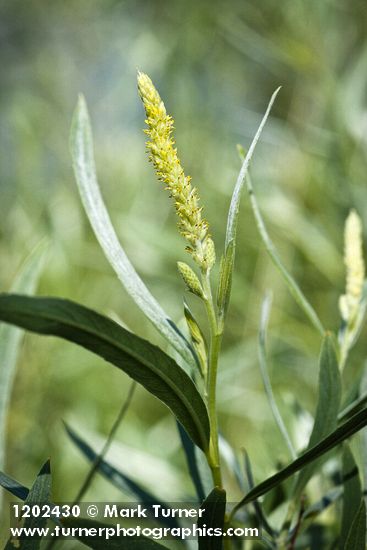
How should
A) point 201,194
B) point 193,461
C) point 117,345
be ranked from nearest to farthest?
point 117,345 → point 193,461 → point 201,194

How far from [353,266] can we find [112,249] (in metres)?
0.13

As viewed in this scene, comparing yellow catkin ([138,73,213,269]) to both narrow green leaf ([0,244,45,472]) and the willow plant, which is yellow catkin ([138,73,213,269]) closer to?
the willow plant

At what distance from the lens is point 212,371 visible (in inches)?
9.8

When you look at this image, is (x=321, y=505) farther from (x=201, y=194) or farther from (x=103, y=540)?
(x=201, y=194)

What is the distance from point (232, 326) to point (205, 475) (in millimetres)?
553

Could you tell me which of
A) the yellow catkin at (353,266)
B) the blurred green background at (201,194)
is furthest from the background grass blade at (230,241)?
the blurred green background at (201,194)

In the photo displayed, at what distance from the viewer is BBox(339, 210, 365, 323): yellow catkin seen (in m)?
0.33

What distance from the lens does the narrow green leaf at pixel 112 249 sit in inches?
10.3

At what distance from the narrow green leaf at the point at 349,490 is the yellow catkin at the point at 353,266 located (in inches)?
3.2

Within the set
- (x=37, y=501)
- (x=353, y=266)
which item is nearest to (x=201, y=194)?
(x=353, y=266)

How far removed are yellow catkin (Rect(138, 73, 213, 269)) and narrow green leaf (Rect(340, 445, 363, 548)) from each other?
114 mm

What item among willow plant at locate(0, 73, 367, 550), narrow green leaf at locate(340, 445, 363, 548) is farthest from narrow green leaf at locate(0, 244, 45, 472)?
narrow green leaf at locate(340, 445, 363, 548)

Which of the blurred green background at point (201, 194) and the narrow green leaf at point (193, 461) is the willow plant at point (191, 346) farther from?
the blurred green background at point (201, 194)

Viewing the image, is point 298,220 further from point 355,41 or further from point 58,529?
point 58,529
